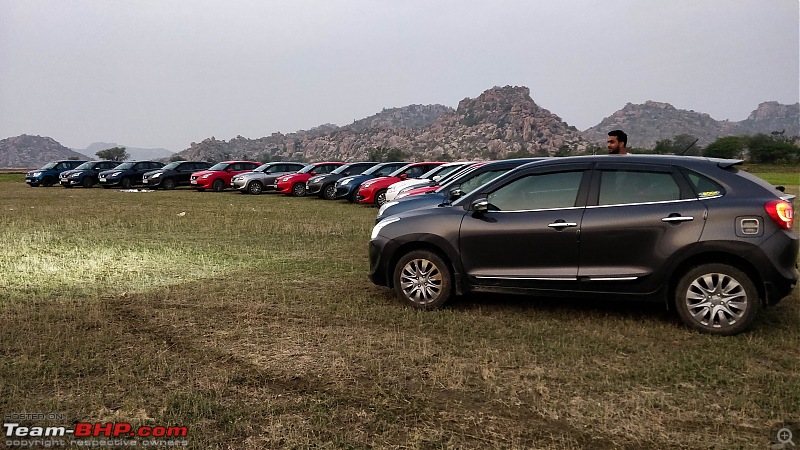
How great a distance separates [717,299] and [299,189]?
2193 centimetres

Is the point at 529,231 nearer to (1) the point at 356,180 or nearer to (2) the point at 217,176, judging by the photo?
(1) the point at 356,180

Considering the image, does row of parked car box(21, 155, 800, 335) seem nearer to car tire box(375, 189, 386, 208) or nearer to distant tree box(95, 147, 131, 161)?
car tire box(375, 189, 386, 208)

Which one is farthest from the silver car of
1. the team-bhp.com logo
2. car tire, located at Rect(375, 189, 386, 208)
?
the team-bhp.com logo

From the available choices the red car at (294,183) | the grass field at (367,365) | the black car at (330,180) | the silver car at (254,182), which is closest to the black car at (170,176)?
the silver car at (254,182)

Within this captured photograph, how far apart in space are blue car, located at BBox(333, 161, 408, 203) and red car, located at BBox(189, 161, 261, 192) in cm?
852

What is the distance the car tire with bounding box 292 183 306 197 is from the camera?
26150mm

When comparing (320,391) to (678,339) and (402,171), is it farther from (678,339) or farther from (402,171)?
(402,171)

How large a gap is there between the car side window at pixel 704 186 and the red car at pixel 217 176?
25895 mm

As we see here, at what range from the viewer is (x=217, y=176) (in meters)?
29.2

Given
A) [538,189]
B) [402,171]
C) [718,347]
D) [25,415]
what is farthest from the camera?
[402,171]

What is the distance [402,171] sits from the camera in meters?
20.6

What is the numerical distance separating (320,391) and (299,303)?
102 inches

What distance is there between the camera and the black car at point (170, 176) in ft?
99.4

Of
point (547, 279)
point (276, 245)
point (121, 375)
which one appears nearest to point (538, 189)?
point (547, 279)
